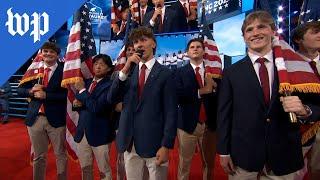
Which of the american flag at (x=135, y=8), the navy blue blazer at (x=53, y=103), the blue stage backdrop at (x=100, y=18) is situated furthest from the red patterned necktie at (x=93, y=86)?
the blue stage backdrop at (x=100, y=18)

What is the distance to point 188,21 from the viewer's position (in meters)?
5.32

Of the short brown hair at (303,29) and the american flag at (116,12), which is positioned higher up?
the american flag at (116,12)

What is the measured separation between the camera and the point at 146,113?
7.86 feet

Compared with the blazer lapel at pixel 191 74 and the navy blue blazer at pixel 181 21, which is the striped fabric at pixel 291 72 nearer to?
the blazer lapel at pixel 191 74

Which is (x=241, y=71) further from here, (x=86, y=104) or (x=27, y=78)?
(x=27, y=78)

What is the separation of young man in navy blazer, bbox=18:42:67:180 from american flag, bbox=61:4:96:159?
13cm

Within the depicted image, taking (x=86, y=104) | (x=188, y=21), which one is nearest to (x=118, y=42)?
(x=188, y=21)

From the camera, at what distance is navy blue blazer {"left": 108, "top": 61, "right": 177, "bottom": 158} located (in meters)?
2.37

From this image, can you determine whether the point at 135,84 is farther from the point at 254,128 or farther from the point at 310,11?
the point at 310,11

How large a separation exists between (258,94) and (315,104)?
55 centimetres

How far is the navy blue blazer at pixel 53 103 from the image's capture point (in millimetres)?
3426

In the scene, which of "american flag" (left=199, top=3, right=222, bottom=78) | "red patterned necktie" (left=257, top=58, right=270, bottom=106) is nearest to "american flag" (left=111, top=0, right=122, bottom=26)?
"american flag" (left=199, top=3, right=222, bottom=78)

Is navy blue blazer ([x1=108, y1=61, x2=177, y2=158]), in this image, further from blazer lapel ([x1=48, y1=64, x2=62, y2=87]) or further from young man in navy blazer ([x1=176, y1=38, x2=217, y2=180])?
blazer lapel ([x1=48, y1=64, x2=62, y2=87])

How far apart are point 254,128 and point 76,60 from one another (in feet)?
6.88
